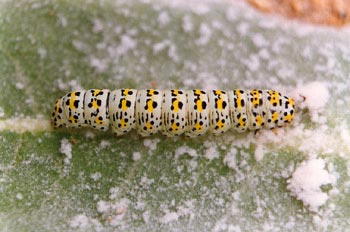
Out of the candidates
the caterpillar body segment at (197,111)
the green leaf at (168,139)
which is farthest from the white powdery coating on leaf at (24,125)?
the caterpillar body segment at (197,111)

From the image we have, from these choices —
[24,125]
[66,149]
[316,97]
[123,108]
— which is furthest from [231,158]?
[24,125]

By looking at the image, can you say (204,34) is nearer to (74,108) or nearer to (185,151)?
(185,151)

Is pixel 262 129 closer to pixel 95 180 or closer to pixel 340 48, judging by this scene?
pixel 340 48

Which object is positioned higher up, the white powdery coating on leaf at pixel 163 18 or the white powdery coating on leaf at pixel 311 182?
the white powdery coating on leaf at pixel 163 18

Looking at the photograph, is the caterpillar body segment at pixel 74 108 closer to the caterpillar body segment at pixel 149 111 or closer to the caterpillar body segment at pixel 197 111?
the caterpillar body segment at pixel 149 111

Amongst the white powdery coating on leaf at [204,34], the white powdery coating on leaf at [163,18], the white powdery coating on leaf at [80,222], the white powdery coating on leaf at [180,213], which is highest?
the white powdery coating on leaf at [163,18]

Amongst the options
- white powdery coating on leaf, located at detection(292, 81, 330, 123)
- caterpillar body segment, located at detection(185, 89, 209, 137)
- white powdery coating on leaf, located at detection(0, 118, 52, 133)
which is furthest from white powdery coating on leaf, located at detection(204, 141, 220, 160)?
white powdery coating on leaf, located at detection(0, 118, 52, 133)
